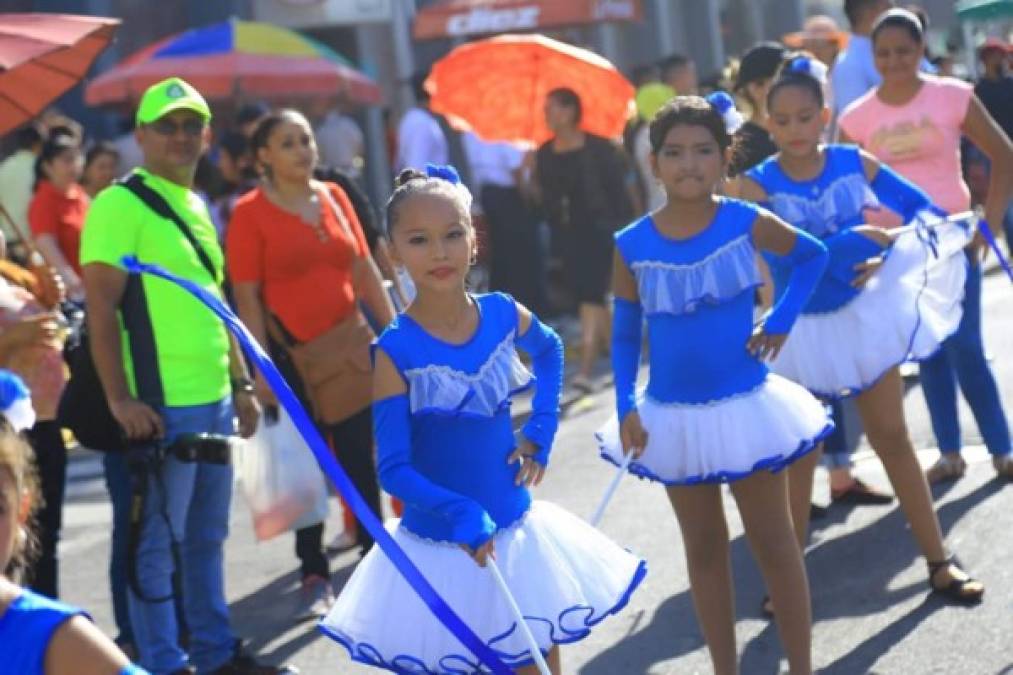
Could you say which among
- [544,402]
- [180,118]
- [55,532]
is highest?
[180,118]

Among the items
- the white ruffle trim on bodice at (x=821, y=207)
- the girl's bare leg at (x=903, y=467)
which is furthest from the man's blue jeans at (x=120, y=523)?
the girl's bare leg at (x=903, y=467)

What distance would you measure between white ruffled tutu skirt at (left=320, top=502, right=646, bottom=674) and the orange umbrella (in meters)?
7.79

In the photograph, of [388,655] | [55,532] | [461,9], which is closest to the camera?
[388,655]

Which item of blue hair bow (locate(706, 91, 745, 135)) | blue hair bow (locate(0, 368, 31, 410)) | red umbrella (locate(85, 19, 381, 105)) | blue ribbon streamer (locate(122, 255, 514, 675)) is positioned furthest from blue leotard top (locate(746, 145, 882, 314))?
red umbrella (locate(85, 19, 381, 105))

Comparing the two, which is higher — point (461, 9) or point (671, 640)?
point (461, 9)

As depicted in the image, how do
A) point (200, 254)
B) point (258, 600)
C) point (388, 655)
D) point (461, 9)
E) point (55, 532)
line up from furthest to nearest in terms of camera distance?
point (461, 9), point (258, 600), point (55, 532), point (200, 254), point (388, 655)

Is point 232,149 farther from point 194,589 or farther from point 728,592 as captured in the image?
point 728,592

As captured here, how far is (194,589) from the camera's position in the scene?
7.00 meters

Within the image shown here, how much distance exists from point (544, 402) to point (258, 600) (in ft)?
11.7

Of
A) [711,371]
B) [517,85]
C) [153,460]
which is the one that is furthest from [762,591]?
[517,85]

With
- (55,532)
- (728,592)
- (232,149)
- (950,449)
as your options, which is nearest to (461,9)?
(232,149)

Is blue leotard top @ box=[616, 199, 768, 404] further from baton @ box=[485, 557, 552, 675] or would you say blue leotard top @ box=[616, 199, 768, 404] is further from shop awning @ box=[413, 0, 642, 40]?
shop awning @ box=[413, 0, 642, 40]

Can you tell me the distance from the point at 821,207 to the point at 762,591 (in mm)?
1383

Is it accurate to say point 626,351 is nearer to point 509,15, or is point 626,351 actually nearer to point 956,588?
point 956,588
